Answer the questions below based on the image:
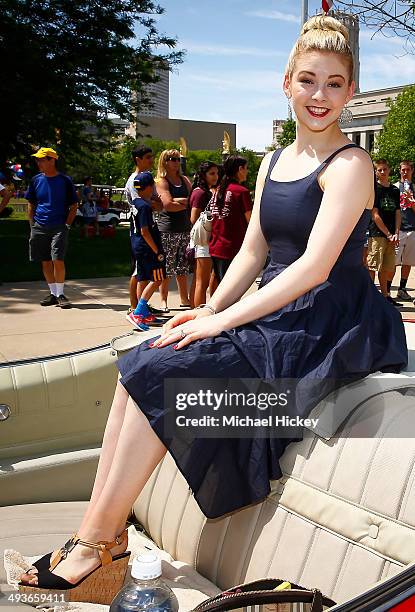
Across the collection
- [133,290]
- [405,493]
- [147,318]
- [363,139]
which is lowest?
→ [147,318]

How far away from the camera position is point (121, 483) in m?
1.99

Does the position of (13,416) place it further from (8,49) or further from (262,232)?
(8,49)

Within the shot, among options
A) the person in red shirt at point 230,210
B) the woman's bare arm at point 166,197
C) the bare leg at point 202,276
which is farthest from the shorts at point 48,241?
the person in red shirt at point 230,210

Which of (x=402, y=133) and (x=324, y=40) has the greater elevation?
(x=402, y=133)

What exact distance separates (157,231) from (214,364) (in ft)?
17.2

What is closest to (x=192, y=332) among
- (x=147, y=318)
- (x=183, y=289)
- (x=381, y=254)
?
(x=147, y=318)

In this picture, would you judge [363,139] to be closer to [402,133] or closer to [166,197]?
[402,133]

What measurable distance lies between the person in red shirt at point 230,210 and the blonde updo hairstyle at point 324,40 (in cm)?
464

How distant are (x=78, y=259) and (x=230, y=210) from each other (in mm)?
6447

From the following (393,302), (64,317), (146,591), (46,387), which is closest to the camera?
(146,591)

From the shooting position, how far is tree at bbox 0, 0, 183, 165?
1292cm

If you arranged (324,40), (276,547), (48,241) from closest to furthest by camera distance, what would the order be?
(276,547) → (324,40) → (48,241)

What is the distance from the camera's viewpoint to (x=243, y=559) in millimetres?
1947

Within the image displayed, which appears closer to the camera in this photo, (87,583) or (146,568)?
(146,568)
